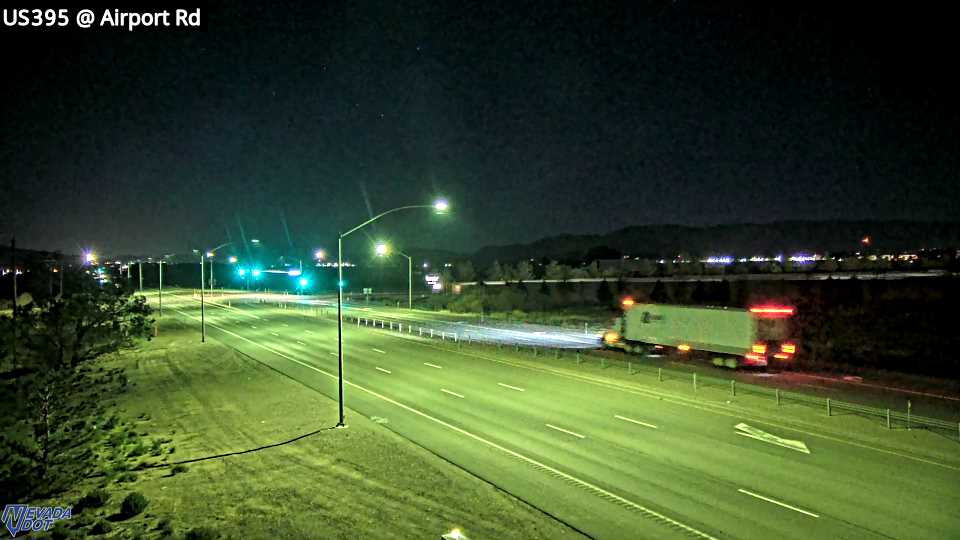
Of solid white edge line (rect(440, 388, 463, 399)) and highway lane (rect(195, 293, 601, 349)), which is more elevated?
highway lane (rect(195, 293, 601, 349))

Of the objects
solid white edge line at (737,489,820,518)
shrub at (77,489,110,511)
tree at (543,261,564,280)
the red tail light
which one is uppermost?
tree at (543,261,564,280)

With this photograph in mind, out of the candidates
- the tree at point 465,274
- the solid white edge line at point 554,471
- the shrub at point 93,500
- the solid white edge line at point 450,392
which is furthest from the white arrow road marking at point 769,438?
the tree at point 465,274

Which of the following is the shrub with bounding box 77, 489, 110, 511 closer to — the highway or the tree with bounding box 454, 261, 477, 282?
the highway

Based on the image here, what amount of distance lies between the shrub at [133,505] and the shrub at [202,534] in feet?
7.42

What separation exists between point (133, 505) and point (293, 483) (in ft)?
11.8

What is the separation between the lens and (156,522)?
42.1 ft

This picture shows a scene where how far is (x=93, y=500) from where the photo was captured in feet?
46.6

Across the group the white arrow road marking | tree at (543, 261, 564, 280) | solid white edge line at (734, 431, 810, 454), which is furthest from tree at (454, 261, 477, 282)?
solid white edge line at (734, 431, 810, 454)

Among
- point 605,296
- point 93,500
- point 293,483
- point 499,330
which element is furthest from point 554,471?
point 605,296

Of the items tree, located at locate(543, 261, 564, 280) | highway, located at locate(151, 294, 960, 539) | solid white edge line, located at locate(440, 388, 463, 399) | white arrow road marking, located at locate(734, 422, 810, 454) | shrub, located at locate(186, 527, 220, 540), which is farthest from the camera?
tree, located at locate(543, 261, 564, 280)

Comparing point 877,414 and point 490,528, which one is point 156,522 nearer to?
point 490,528

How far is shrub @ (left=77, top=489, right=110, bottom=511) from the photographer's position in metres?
14.0

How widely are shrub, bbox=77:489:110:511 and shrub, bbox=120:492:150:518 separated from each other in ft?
2.29

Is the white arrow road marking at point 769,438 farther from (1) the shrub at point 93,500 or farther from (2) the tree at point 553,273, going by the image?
(2) the tree at point 553,273
